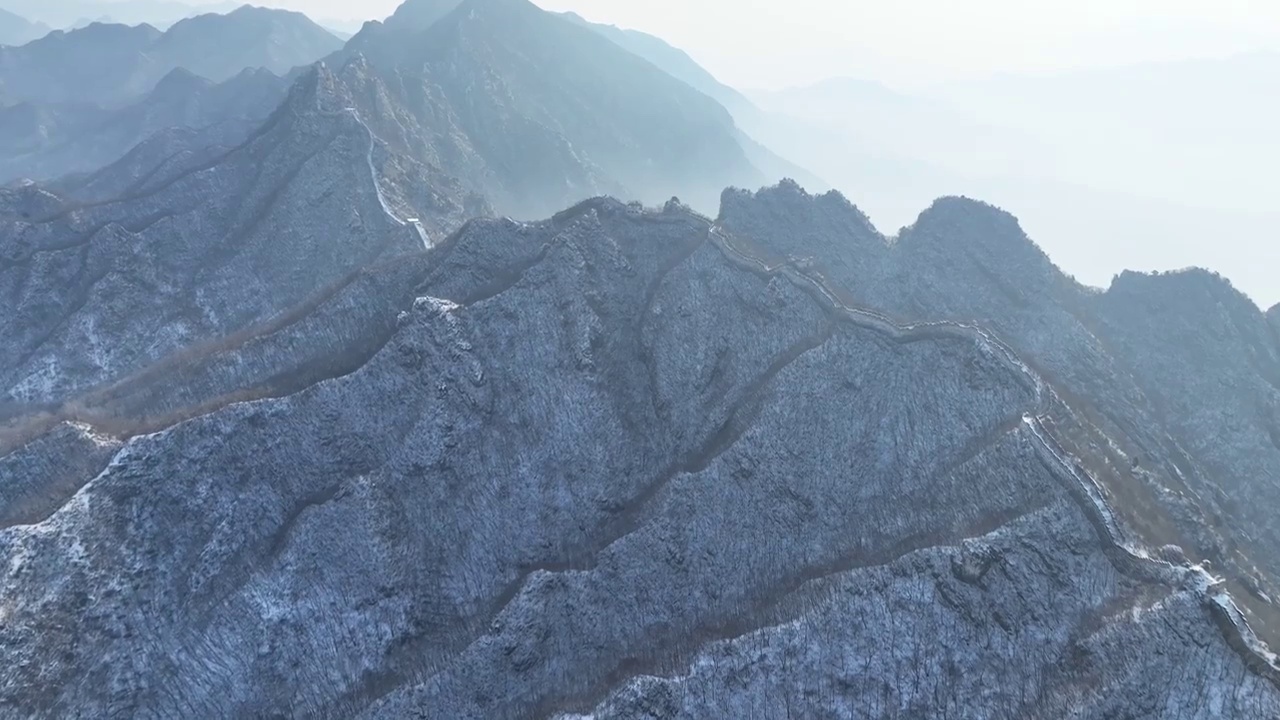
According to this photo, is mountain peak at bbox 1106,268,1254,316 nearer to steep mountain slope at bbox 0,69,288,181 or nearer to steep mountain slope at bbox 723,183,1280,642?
Result: steep mountain slope at bbox 723,183,1280,642

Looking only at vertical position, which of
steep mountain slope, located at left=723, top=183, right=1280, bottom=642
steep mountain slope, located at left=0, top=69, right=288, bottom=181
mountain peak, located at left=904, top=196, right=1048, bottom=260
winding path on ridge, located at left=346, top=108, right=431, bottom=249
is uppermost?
mountain peak, located at left=904, top=196, right=1048, bottom=260

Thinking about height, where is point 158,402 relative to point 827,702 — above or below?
below

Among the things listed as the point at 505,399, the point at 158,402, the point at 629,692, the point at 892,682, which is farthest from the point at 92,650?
the point at 892,682

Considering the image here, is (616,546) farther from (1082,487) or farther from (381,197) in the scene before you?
(381,197)

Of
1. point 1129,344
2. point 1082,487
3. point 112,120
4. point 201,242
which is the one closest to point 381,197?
point 201,242

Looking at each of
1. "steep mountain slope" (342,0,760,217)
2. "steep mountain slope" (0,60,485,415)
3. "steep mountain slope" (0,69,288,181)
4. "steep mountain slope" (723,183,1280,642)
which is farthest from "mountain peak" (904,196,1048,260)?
"steep mountain slope" (0,69,288,181)

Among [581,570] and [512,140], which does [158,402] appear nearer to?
[581,570]
